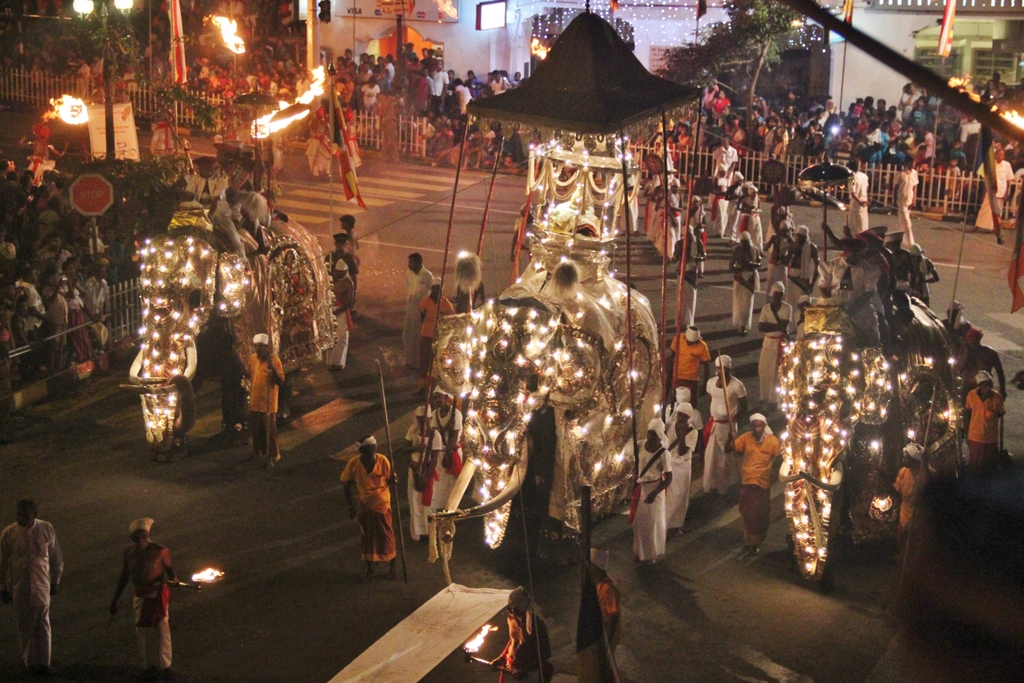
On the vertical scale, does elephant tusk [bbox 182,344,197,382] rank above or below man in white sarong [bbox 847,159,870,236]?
below

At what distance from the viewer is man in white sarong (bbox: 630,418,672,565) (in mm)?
9898

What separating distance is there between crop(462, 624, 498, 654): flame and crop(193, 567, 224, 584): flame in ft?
6.80

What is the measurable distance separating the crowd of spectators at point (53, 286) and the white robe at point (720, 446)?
622 cm

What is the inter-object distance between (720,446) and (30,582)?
18.2 ft

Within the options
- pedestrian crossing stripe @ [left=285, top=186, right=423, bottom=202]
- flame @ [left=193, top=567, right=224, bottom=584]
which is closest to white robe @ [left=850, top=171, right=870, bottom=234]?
pedestrian crossing stripe @ [left=285, top=186, right=423, bottom=202]

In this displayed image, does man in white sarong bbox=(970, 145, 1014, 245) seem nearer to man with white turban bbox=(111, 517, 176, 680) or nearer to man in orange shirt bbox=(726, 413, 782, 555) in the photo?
man in orange shirt bbox=(726, 413, 782, 555)

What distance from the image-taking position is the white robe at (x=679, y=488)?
1060cm

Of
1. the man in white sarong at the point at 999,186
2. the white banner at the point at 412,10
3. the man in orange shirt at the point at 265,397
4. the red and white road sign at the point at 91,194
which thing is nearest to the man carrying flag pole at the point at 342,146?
the red and white road sign at the point at 91,194

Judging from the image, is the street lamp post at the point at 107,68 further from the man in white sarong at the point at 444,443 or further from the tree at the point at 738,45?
the tree at the point at 738,45

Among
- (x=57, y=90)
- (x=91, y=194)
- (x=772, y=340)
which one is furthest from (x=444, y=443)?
(x=57, y=90)

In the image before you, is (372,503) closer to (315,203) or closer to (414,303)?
(414,303)

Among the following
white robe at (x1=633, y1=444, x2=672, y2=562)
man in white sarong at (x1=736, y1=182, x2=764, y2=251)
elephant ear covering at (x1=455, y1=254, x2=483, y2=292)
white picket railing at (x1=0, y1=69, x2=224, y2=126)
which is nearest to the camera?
white robe at (x1=633, y1=444, x2=672, y2=562)

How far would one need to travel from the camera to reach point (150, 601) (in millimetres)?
Result: 8211

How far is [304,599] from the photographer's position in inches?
368
